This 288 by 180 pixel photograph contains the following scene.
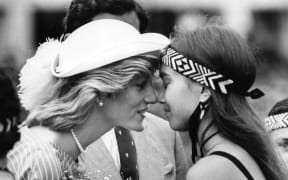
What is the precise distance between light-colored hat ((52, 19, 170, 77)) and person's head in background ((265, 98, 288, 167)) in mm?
1042

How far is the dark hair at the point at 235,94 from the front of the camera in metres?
3.58

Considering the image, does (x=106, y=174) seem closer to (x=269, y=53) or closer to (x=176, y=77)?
(x=176, y=77)

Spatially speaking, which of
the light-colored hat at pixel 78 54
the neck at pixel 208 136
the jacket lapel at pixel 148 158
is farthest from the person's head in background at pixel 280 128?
the light-colored hat at pixel 78 54

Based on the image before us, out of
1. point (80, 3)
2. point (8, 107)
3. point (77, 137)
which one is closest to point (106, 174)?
point (77, 137)

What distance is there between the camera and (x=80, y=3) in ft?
15.5

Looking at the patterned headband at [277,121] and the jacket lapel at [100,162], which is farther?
the patterned headband at [277,121]

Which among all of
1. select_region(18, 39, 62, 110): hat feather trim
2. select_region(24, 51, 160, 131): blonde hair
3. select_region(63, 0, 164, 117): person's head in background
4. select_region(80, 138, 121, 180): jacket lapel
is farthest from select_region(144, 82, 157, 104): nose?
select_region(63, 0, 164, 117): person's head in background

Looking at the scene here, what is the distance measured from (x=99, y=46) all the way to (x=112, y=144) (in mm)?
650

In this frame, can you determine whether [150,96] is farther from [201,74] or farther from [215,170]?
[215,170]

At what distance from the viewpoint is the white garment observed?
3982 millimetres

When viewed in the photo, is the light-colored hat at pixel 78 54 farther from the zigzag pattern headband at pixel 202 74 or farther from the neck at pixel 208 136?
the neck at pixel 208 136

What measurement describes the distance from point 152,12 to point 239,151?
18589mm

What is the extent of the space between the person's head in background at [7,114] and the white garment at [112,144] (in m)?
0.98

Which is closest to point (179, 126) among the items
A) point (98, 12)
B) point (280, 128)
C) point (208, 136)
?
point (208, 136)
